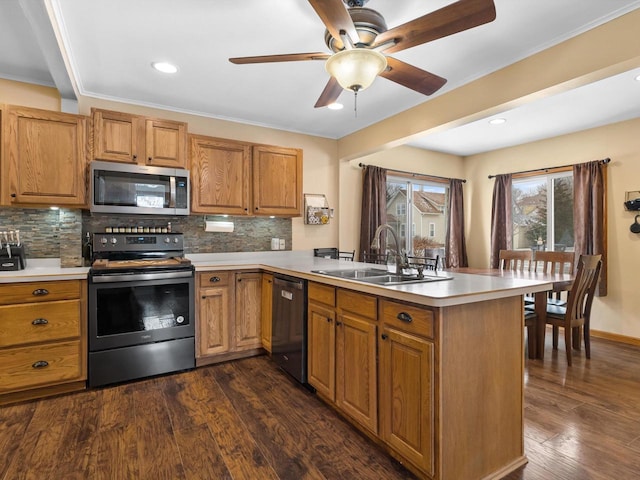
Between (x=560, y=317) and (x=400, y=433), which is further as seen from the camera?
(x=560, y=317)

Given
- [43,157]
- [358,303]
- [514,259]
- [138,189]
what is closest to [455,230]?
[514,259]

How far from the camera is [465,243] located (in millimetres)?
5711

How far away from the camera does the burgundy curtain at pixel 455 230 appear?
18.2 feet

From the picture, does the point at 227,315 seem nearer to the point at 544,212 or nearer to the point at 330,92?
the point at 330,92

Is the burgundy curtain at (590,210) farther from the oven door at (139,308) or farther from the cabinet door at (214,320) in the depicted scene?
the oven door at (139,308)

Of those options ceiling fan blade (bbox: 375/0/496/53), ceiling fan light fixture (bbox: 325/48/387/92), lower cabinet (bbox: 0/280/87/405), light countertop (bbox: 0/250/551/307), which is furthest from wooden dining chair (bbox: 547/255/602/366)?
lower cabinet (bbox: 0/280/87/405)

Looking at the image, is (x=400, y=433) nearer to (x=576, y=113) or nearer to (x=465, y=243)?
(x=576, y=113)

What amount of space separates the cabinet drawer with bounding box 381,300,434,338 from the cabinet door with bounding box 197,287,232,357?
1833 mm

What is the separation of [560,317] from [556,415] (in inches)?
51.8

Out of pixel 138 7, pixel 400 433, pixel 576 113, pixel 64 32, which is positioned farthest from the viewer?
pixel 576 113

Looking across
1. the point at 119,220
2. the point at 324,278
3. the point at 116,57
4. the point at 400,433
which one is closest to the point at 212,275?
the point at 119,220

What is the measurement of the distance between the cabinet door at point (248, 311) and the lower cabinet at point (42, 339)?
3.94 feet

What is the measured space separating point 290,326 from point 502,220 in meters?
3.97

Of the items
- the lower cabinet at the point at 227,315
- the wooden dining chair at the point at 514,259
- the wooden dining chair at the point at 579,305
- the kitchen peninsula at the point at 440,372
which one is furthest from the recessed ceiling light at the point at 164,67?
the wooden dining chair at the point at 514,259
